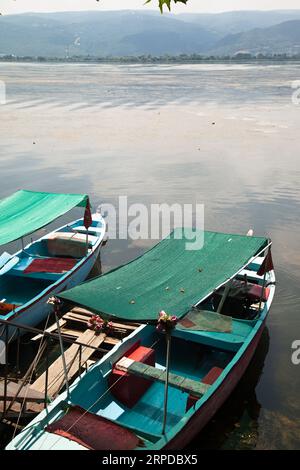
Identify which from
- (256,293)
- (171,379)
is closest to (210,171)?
(256,293)

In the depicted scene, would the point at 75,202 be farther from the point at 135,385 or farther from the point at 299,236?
the point at 299,236

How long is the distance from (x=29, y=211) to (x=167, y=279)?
7.76 metres

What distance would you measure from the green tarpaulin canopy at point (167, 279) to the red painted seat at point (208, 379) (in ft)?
6.36

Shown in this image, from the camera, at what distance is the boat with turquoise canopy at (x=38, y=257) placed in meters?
15.6

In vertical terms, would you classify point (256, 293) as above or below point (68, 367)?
above

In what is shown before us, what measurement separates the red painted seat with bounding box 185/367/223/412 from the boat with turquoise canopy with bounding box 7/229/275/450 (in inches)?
1.0

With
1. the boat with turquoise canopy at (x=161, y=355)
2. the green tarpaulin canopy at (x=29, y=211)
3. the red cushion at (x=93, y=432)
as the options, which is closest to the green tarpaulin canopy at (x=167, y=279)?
the boat with turquoise canopy at (x=161, y=355)

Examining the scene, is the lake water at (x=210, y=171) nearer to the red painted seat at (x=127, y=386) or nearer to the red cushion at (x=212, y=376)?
the red cushion at (x=212, y=376)

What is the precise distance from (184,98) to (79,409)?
215ft

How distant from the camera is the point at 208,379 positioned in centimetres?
1148

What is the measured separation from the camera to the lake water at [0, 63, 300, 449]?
1299 cm

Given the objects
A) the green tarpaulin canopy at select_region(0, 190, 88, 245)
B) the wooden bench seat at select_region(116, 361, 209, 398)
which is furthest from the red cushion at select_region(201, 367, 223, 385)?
the green tarpaulin canopy at select_region(0, 190, 88, 245)

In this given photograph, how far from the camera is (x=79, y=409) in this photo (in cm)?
1012

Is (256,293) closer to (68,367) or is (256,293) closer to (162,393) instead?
(162,393)
